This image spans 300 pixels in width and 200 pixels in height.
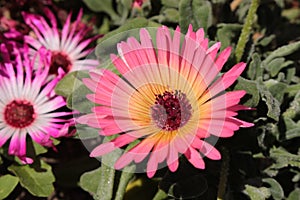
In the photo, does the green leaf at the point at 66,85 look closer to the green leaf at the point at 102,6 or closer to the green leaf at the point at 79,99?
the green leaf at the point at 79,99

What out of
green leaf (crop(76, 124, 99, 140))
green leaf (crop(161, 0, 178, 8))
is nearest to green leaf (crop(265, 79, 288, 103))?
green leaf (crop(161, 0, 178, 8))

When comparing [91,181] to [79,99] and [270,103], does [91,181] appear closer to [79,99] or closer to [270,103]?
[79,99]

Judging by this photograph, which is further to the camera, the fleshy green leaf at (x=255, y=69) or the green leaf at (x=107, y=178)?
the fleshy green leaf at (x=255, y=69)

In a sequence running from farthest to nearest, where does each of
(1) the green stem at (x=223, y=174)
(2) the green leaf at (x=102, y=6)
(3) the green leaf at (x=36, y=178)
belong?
(2) the green leaf at (x=102, y=6) → (3) the green leaf at (x=36, y=178) → (1) the green stem at (x=223, y=174)

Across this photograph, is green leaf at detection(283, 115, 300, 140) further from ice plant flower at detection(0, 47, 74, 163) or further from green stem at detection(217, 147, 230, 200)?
ice plant flower at detection(0, 47, 74, 163)

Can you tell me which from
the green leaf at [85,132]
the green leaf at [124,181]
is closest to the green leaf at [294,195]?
the green leaf at [124,181]

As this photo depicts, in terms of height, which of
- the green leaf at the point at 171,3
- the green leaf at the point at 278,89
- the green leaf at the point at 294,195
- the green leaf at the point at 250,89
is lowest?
the green leaf at the point at 294,195
